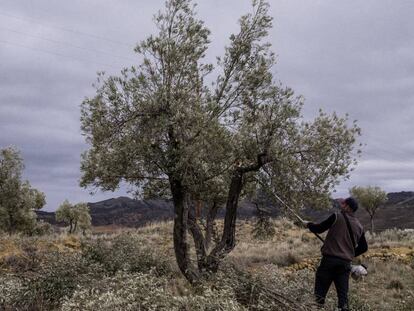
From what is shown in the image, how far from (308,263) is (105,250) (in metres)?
10.2

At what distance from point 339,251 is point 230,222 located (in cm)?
365

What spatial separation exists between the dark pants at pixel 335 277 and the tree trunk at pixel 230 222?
111 inches

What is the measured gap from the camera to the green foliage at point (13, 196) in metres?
32.2

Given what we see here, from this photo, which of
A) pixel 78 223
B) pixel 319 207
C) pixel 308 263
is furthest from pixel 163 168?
pixel 78 223

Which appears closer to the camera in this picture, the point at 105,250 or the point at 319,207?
the point at 319,207

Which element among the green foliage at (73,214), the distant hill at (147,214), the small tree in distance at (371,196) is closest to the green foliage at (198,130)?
the small tree in distance at (371,196)

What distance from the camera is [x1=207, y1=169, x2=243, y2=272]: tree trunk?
466 inches

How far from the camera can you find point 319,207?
40.3ft

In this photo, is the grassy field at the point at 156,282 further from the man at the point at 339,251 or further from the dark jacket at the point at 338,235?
the dark jacket at the point at 338,235

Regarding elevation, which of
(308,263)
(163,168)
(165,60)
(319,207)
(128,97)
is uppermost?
(165,60)

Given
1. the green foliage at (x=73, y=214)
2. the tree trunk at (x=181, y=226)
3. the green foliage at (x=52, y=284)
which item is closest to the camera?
the green foliage at (x=52, y=284)

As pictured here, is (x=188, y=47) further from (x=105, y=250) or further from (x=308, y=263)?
(x=308, y=263)

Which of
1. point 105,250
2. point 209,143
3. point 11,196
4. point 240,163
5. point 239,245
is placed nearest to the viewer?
point 209,143

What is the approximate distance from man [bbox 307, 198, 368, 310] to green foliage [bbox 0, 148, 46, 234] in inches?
1060
